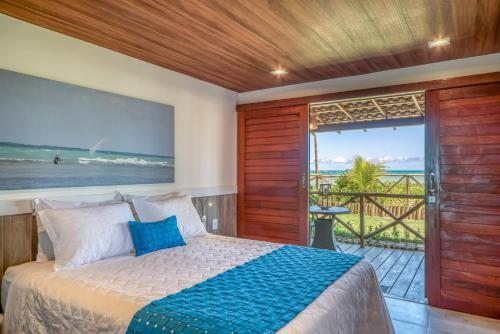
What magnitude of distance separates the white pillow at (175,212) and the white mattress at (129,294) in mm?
380

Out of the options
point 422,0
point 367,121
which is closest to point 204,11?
point 422,0

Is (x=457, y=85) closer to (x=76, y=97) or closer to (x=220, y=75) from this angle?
(x=220, y=75)

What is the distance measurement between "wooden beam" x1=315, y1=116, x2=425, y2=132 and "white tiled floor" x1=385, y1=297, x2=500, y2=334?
3.29 m

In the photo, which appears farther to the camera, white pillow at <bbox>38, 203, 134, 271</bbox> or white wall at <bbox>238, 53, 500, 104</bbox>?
white wall at <bbox>238, 53, 500, 104</bbox>

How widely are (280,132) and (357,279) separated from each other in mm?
2262

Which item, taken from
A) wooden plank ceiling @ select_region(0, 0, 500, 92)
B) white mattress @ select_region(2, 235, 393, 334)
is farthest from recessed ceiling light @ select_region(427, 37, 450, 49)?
white mattress @ select_region(2, 235, 393, 334)

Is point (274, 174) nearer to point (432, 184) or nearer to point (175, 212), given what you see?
point (175, 212)

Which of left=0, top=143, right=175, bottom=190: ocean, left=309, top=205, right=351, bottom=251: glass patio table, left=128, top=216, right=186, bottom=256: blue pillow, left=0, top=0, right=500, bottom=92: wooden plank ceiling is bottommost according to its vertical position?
left=309, top=205, right=351, bottom=251: glass patio table

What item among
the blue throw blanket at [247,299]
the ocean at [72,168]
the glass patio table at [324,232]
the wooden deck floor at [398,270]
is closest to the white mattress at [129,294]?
the blue throw blanket at [247,299]

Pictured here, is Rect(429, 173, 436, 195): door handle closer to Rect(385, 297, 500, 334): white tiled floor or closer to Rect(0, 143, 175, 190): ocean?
Rect(385, 297, 500, 334): white tiled floor

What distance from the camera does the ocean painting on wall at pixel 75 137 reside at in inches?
85.2

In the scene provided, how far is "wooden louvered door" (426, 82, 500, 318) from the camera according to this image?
281 centimetres

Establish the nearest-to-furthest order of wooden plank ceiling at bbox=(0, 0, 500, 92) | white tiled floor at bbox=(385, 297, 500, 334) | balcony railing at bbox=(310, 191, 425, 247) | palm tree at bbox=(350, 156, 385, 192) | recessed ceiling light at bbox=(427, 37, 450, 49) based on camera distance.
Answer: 1. wooden plank ceiling at bbox=(0, 0, 500, 92)
2. recessed ceiling light at bbox=(427, 37, 450, 49)
3. white tiled floor at bbox=(385, 297, 500, 334)
4. balcony railing at bbox=(310, 191, 425, 247)
5. palm tree at bbox=(350, 156, 385, 192)

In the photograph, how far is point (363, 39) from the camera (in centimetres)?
249
